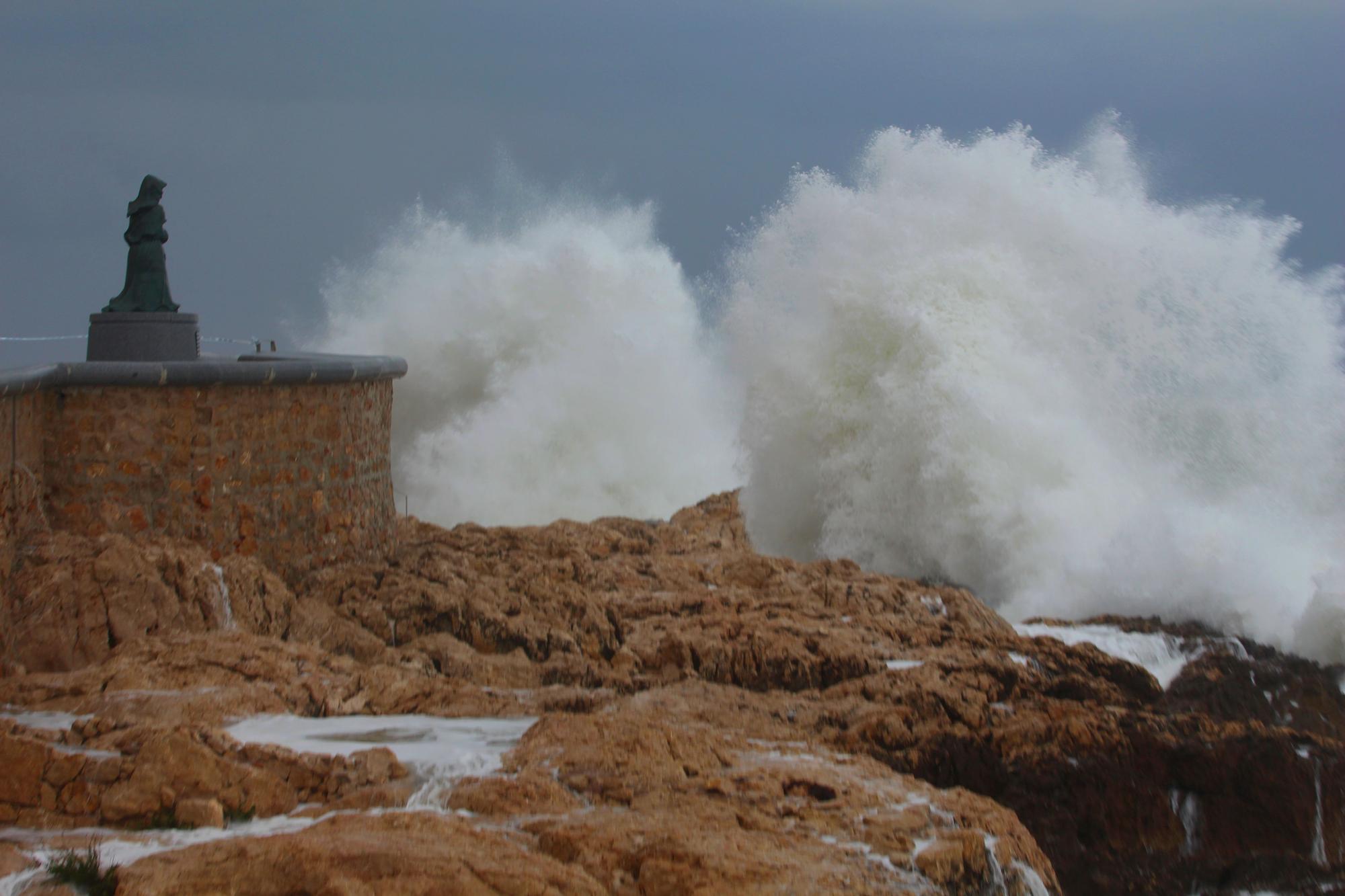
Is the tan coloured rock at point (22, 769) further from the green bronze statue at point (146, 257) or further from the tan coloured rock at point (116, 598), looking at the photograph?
the green bronze statue at point (146, 257)

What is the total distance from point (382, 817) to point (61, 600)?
2994 mm

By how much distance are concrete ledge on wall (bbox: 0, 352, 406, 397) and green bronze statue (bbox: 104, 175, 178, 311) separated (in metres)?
1.46

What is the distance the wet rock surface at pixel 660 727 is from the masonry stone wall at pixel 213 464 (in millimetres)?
223

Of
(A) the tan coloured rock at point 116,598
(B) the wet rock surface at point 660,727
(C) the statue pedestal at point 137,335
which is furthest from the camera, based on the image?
(C) the statue pedestal at point 137,335

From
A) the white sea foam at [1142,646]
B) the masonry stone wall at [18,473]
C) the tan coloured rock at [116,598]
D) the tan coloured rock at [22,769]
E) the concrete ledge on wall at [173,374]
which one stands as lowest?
the tan coloured rock at [22,769]

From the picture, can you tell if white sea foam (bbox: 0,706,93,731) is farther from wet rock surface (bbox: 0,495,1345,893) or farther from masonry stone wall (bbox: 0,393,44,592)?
masonry stone wall (bbox: 0,393,44,592)

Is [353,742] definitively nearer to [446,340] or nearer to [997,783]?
[997,783]

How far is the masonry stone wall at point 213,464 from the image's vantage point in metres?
8.23

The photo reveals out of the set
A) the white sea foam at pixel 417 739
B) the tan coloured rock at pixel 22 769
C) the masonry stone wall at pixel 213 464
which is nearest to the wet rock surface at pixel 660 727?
the tan coloured rock at pixel 22 769

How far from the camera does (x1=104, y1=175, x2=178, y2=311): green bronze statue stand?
10008 mm

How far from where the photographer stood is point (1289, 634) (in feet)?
32.9

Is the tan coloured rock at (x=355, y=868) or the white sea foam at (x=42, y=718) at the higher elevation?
the white sea foam at (x=42, y=718)

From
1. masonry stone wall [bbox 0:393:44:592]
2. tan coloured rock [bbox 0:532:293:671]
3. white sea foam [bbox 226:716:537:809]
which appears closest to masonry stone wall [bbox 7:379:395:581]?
masonry stone wall [bbox 0:393:44:592]

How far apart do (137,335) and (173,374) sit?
169cm
